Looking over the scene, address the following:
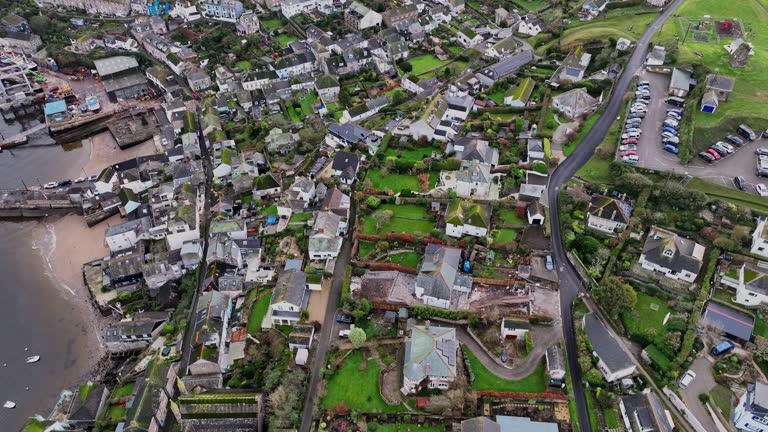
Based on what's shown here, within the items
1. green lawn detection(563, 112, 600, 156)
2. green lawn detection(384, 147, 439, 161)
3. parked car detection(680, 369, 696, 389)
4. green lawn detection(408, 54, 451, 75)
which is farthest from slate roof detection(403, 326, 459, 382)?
green lawn detection(408, 54, 451, 75)

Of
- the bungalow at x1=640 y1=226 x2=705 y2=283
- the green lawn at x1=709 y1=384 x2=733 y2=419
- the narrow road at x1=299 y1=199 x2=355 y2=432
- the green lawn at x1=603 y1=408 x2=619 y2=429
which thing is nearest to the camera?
the green lawn at x1=709 y1=384 x2=733 y2=419

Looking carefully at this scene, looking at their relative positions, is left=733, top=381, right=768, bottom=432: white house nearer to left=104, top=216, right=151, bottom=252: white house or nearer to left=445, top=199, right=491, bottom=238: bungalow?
left=445, top=199, right=491, bottom=238: bungalow

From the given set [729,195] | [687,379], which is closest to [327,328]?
[687,379]

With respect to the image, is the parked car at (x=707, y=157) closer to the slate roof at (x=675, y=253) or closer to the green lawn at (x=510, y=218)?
the slate roof at (x=675, y=253)

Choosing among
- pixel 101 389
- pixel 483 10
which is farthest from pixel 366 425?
pixel 483 10

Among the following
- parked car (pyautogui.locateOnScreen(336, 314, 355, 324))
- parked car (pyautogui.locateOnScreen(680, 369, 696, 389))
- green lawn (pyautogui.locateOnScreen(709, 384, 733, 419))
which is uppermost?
parked car (pyautogui.locateOnScreen(680, 369, 696, 389))

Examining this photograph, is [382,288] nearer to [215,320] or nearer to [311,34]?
[215,320]

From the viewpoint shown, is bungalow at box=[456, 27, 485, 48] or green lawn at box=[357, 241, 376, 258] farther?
bungalow at box=[456, 27, 485, 48]
